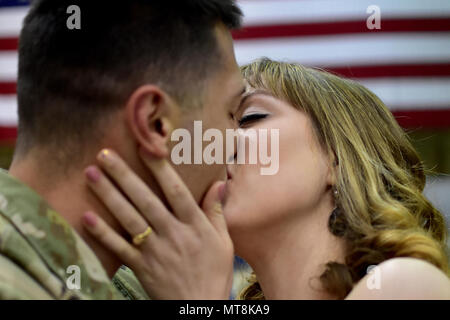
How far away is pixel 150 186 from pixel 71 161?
0.66 ft

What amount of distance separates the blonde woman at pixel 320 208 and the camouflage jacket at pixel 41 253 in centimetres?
28

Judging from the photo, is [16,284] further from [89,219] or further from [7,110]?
[7,110]

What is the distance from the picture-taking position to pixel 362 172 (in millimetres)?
2018

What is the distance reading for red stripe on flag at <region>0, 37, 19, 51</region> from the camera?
179 inches

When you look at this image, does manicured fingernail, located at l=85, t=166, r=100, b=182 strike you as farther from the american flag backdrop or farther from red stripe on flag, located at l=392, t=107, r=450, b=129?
red stripe on flag, located at l=392, t=107, r=450, b=129

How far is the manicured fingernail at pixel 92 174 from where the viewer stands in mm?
1392

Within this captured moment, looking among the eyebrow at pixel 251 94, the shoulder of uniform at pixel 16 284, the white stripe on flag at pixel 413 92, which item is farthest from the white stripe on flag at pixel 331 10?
the shoulder of uniform at pixel 16 284

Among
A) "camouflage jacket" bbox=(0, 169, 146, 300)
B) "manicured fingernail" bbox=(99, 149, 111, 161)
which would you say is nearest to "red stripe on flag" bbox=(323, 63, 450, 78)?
"manicured fingernail" bbox=(99, 149, 111, 161)

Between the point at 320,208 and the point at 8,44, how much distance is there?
10.8ft

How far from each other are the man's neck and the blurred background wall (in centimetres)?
309

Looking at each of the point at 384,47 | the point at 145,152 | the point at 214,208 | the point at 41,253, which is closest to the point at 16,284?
the point at 41,253

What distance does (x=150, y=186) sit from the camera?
151cm

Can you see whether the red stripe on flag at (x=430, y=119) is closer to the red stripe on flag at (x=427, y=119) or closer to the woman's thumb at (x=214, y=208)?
the red stripe on flag at (x=427, y=119)

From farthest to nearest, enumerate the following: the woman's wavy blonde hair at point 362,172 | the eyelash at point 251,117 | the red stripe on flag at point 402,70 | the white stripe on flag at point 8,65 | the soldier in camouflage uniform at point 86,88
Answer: the white stripe on flag at point 8,65, the red stripe on flag at point 402,70, the eyelash at point 251,117, the woman's wavy blonde hair at point 362,172, the soldier in camouflage uniform at point 86,88
